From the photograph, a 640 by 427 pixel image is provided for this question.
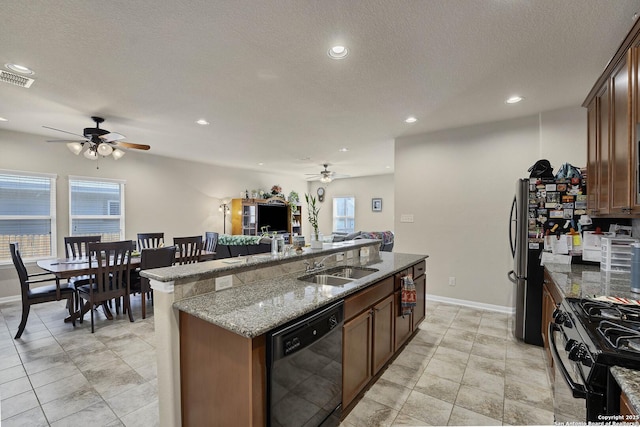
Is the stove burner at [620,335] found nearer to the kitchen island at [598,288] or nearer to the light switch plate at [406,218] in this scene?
the kitchen island at [598,288]

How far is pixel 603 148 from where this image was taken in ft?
6.88

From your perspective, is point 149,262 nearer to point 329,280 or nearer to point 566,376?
point 329,280

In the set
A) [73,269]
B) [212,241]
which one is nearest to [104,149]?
[73,269]

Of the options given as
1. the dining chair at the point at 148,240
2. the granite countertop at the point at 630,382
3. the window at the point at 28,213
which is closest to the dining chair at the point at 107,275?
the dining chair at the point at 148,240

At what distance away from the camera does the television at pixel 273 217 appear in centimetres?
808

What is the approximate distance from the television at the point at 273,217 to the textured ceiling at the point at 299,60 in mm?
4098

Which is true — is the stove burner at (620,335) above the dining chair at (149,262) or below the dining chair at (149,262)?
above

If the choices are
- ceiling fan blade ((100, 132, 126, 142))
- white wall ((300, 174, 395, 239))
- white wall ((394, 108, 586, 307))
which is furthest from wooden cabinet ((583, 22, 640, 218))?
white wall ((300, 174, 395, 239))

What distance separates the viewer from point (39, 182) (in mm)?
4719

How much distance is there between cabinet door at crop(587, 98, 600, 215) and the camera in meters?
2.25

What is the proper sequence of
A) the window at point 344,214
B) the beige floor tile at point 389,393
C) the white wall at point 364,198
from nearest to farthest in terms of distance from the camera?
the beige floor tile at point 389,393 < the white wall at point 364,198 < the window at point 344,214

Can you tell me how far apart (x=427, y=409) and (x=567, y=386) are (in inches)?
42.5

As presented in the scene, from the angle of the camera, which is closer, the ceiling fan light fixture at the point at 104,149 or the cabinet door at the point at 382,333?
the cabinet door at the point at 382,333

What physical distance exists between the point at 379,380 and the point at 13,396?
112 inches
